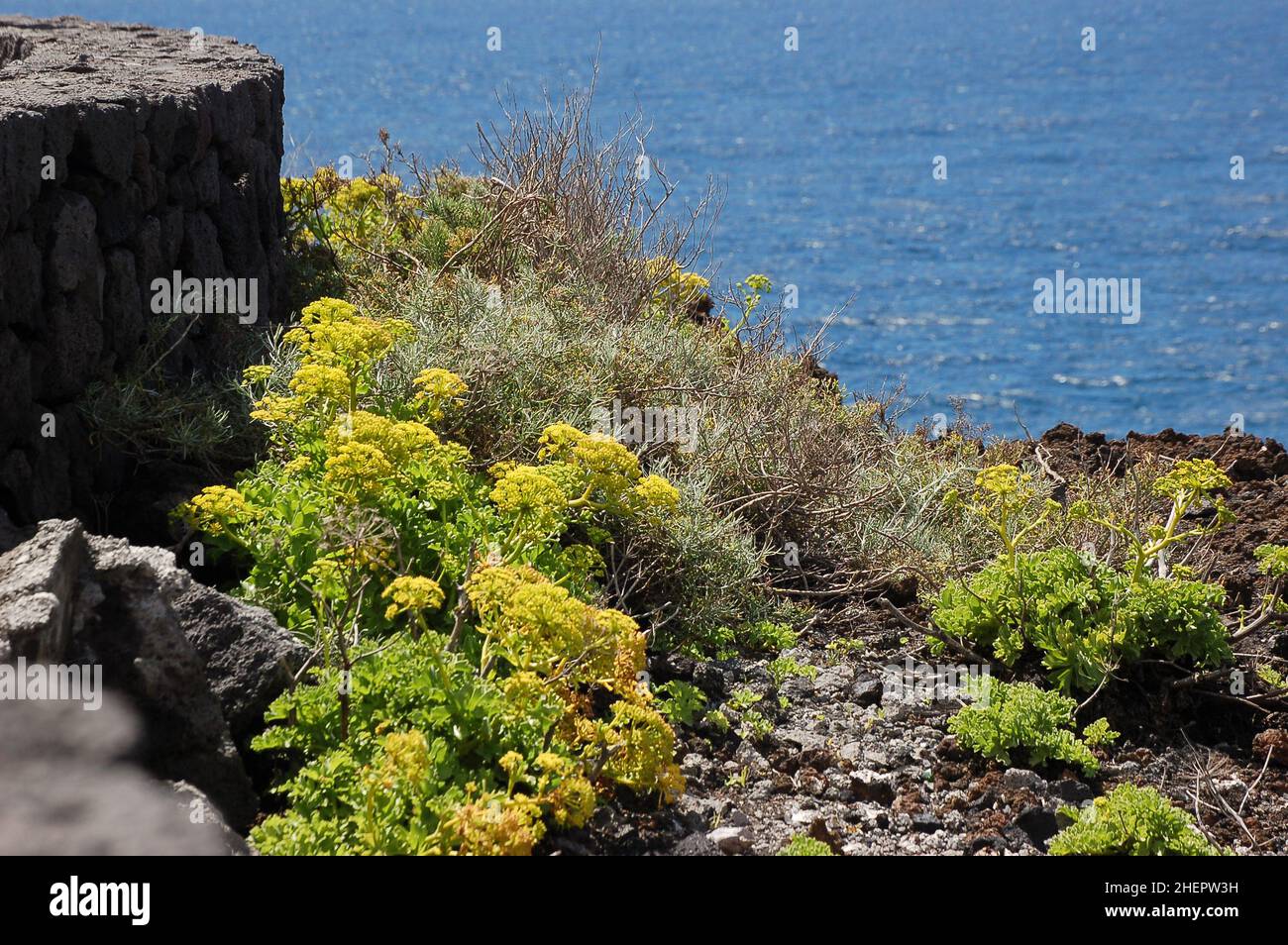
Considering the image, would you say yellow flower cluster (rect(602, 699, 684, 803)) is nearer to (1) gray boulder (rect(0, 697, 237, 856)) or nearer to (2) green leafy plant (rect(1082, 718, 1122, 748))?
(1) gray boulder (rect(0, 697, 237, 856))

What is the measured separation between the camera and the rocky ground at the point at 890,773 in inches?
151

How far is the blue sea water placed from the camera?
16156 mm

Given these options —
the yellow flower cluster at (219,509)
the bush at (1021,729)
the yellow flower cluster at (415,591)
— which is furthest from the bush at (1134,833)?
the yellow flower cluster at (219,509)

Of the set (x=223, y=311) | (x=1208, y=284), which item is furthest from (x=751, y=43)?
(x=223, y=311)

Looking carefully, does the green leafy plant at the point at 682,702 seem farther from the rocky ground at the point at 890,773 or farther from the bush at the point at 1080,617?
the bush at the point at 1080,617

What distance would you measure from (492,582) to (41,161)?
262cm

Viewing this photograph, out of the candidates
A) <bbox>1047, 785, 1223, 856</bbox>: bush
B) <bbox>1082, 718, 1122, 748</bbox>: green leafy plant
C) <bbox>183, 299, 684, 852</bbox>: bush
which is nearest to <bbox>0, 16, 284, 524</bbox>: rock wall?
<bbox>183, 299, 684, 852</bbox>: bush

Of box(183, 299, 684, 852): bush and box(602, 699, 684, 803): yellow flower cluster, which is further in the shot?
box(602, 699, 684, 803): yellow flower cluster

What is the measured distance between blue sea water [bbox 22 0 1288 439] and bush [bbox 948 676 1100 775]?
442 cm

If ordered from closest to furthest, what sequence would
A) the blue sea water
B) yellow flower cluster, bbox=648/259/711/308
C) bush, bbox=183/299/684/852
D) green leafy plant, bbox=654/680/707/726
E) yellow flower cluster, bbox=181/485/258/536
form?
bush, bbox=183/299/684/852 → yellow flower cluster, bbox=181/485/258/536 → green leafy plant, bbox=654/680/707/726 → yellow flower cluster, bbox=648/259/711/308 → the blue sea water

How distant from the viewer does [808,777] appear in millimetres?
4168

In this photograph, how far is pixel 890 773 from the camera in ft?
14.1

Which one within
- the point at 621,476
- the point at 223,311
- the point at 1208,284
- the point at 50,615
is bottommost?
the point at 50,615
